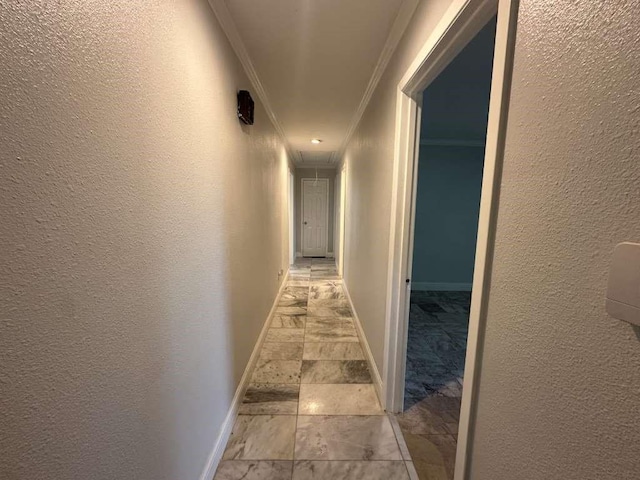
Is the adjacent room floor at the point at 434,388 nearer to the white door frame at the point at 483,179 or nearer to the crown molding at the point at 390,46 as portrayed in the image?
the white door frame at the point at 483,179

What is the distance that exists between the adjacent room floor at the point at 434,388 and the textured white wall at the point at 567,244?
2.96 feet

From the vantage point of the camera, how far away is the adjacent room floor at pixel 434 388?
1456 millimetres

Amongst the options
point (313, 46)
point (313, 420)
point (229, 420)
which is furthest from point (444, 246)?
point (229, 420)

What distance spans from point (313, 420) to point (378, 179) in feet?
5.40

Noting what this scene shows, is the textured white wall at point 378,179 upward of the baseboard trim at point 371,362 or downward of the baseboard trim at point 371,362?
upward

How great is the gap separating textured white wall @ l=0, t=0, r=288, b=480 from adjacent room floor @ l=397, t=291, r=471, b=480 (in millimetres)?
1121

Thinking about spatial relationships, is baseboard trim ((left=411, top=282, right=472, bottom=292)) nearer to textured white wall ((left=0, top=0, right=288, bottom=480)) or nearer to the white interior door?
the white interior door

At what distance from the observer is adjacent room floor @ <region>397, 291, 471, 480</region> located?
57.3 inches

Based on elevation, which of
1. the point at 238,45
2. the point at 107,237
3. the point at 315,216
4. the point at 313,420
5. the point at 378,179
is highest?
the point at 238,45

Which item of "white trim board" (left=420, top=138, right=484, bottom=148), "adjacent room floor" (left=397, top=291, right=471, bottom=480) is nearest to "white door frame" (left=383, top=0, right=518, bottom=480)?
"adjacent room floor" (left=397, top=291, right=471, bottom=480)

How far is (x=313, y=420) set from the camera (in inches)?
65.5

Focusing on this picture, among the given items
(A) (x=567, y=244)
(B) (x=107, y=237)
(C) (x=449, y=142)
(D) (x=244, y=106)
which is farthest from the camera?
(C) (x=449, y=142)

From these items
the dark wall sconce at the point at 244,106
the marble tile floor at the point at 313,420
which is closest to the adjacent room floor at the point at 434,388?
the marble tile floor at the point at 313,420

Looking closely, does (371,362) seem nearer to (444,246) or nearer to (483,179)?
(483,179)
